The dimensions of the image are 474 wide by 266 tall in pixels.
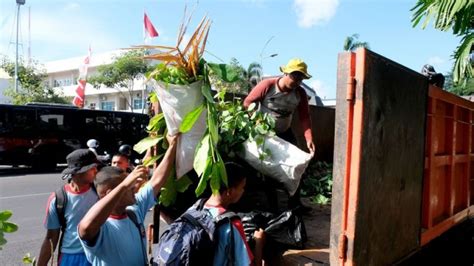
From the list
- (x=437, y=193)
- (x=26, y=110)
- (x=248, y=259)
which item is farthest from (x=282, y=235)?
(x=26, y=110)

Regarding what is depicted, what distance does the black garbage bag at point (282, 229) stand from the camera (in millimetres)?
2012

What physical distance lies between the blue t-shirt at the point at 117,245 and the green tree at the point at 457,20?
379 cm

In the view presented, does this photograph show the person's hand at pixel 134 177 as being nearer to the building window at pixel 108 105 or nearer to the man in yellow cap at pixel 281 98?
the man in yellow cap at pixel 281 98

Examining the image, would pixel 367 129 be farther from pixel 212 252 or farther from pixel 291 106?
pixel 291 106

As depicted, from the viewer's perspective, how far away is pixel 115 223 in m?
1.94

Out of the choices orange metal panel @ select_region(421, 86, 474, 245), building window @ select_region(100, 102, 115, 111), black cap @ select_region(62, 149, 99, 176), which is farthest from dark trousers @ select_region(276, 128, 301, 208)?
building window @ select_region(100, 102, 115, 111)

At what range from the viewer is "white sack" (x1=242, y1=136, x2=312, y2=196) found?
2213mm

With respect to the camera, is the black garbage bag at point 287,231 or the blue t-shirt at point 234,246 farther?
the black garbage bag at point 287,231

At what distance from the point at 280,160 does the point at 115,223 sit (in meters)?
0.93

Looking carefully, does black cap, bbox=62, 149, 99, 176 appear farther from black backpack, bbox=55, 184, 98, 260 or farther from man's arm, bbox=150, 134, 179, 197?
man's arm, bbox=150, 134, 179, 197

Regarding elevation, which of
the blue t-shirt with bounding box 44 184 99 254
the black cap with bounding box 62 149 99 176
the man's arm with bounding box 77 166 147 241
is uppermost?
the black cap with bounding box 62 149 99 176

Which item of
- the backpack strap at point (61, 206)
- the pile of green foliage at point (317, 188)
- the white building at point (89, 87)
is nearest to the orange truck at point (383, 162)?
the pile of green foliage at point (317, 188)

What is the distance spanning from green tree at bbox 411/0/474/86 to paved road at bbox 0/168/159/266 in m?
4.44

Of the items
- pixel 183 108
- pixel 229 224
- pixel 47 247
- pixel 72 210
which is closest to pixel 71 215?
pixel 72 210
